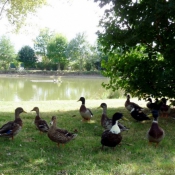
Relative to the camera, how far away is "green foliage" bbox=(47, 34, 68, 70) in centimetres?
7325

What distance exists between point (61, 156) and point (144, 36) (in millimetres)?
5586

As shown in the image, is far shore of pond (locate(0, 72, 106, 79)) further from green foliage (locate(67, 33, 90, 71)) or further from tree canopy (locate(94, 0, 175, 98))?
tree canopy (locate(94, 0, 175, 98))

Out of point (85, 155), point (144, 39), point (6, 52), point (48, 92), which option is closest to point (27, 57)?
point (6, 52)

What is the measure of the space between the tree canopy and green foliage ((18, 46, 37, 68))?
68.3 meters

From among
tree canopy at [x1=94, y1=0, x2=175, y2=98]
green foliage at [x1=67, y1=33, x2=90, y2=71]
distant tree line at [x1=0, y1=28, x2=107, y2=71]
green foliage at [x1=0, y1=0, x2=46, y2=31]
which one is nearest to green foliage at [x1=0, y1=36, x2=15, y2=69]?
distant tree line at [x1=0, y1=28, x2=107, y2=71]

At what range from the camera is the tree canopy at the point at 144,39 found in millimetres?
8664

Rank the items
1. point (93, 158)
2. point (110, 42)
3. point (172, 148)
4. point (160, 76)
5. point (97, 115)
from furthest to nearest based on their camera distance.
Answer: point (97, 115) → point (110, 42) → point (160, 76) → point (172, 148) → point (93, 158)

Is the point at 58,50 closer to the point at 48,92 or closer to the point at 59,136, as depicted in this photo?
the point at 48,92

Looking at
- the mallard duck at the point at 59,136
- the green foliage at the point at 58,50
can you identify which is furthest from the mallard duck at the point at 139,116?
the green foliage at the point at 58,50

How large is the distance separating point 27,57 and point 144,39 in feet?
231

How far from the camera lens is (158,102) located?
436 inches

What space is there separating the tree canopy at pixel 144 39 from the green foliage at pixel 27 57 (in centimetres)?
6827

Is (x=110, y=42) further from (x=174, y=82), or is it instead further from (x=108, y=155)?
(x=108, y=155)

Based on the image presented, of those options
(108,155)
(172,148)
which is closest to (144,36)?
(172,148)
